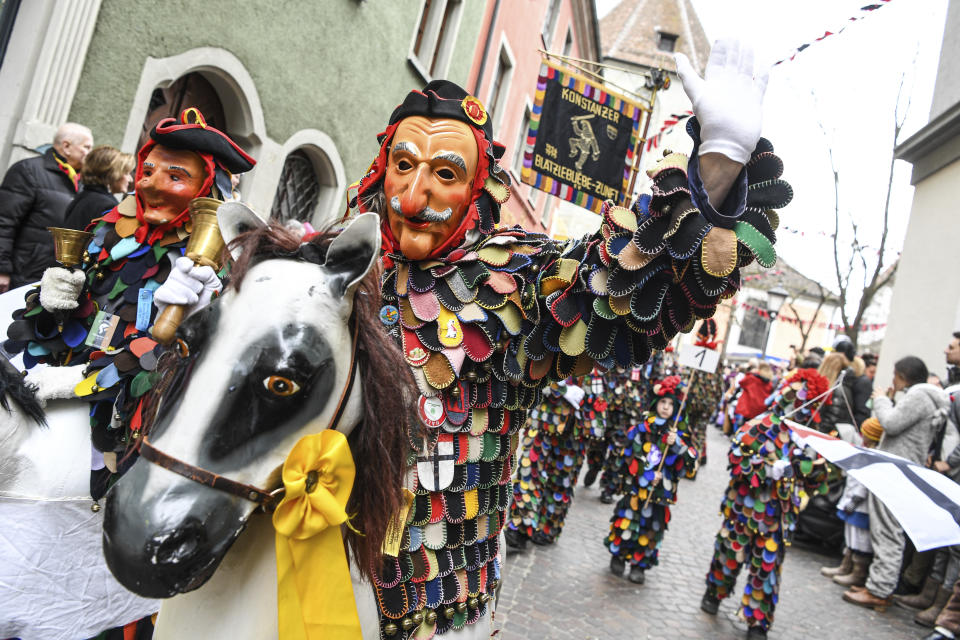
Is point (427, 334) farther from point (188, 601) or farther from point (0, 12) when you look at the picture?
point (0, 12)

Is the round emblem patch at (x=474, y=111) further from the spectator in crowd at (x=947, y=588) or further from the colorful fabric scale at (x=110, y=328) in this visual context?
the spectator in crowd at (x=947, y=588)

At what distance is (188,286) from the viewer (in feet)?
5.78

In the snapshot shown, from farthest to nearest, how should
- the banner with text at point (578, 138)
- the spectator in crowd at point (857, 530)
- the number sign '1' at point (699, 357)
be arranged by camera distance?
1. the banner with text at point (578, 138)
2. the spectator in crowd at point (857, 530)
3. the number sign '1' at point (699, 357)

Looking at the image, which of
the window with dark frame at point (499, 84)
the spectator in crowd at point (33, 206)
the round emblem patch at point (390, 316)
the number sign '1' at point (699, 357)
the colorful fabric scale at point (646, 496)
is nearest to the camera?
the round emblem patch at point (390, 316)

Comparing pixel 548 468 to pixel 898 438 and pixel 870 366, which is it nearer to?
pixel 898 438

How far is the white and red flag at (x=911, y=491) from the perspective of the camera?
319cm

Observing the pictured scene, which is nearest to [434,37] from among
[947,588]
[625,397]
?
[625,397]

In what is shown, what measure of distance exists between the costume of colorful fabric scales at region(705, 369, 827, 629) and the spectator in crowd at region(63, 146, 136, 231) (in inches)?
197

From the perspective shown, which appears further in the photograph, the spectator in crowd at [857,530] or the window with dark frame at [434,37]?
the window with dark frame at [434,37]

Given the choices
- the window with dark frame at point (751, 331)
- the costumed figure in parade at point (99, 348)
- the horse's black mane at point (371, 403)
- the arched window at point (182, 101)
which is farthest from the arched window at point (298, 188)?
the window with dark frame at point (751, 331)

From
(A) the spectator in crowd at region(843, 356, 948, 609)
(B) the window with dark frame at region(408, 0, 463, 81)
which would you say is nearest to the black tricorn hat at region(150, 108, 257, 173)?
(A) the spectator in crowd at region(843, 356, 948, 609)

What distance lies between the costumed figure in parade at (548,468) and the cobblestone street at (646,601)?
0.24 meters

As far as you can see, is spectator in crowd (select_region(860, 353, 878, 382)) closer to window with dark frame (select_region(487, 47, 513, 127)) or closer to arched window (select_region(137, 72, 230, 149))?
arched window (select_region(137, 72, 230, 149))

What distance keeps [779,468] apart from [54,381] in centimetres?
490
